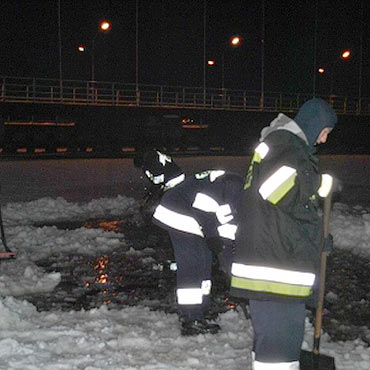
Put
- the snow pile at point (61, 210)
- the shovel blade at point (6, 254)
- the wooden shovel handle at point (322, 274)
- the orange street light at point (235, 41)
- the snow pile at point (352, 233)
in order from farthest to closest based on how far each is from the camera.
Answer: the orange street light at point (235, 41) < the snow pile at point (61, 210) < the snow pile at point (352, 233) < the shovel blade at point (6, 254) < the wooden shovel handle at point (322, 274)

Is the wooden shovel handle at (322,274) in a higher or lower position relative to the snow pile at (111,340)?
higher

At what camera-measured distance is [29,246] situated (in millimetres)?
8523

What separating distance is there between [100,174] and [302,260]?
1706cm

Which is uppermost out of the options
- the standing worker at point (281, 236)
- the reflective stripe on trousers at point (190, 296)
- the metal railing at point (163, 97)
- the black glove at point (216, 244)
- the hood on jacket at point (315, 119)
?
the metal railing at point (163, 97)

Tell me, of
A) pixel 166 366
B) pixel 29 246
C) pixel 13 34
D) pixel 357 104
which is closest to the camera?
pixel 166 366

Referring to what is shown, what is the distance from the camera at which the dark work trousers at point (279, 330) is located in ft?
9.91

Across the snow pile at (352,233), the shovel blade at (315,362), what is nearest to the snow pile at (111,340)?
the shovel blade at (315,362)

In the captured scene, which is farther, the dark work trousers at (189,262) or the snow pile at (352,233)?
the snow pile at (352,233)

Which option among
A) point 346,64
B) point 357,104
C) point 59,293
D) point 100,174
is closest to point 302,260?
point 59,293

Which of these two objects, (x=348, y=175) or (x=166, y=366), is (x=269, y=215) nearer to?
(x=166, y=366)

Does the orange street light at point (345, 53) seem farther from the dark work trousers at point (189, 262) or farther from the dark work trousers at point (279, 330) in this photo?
the dark work trousers at point (279, 330)

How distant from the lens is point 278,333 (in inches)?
119

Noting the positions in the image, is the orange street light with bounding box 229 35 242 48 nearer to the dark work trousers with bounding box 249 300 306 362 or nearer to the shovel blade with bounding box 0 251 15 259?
the shovel blade with bounding box 0 251 15 259

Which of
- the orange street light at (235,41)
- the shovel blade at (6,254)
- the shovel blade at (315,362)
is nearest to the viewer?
the shovel blade at (315,362)
